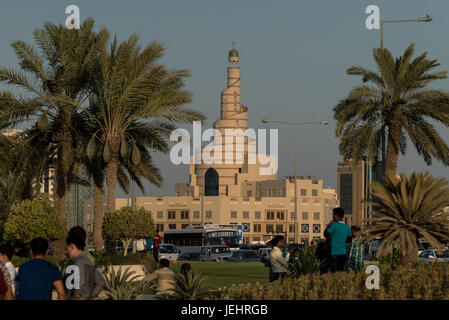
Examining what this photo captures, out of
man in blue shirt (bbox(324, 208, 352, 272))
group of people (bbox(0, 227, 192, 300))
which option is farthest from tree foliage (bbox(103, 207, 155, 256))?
group of people (bbox(0, 227, 192, 300))

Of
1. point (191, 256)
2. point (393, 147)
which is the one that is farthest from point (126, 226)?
point (191, 256)

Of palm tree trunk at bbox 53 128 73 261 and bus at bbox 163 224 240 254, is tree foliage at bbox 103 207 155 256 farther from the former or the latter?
bus at bbox 163 224 240 254

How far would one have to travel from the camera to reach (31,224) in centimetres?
2905

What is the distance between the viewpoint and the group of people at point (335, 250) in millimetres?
17031

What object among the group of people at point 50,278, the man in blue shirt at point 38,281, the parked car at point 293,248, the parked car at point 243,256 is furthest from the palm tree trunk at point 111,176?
the parked car at point 243,256

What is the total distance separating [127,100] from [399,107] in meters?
10.3

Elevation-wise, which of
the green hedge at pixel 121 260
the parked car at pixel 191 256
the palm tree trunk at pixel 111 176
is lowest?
the parked car at pixel 191 256

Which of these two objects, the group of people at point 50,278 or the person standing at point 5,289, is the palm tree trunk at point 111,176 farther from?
the group of people at point 50,278

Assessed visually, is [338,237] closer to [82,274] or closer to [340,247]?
[340,247]

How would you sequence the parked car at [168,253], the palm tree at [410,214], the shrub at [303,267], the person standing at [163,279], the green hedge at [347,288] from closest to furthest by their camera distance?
the green hedge at [347,288], the person standing at [163,279], the shrub at [303,267], the palm tree at [410,214], the parked car at [168,253]

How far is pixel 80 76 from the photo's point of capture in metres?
30.2

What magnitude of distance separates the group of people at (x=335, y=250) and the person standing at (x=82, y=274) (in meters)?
7.21

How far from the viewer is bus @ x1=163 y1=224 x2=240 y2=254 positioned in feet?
229

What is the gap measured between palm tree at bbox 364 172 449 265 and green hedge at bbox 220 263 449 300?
1.98 meters
